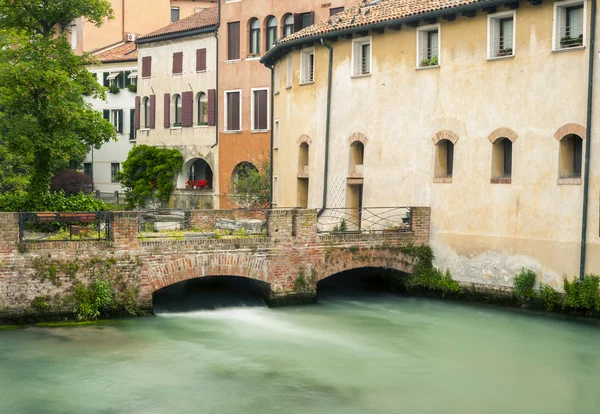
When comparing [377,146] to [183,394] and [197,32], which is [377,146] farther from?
[197,32]

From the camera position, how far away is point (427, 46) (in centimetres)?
2259

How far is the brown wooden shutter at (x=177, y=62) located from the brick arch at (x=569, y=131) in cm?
2387

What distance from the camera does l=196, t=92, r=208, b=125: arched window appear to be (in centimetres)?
3894

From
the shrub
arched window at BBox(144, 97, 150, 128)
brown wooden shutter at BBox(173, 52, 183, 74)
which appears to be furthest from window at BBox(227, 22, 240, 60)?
the shrub

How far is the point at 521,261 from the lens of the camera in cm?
2000

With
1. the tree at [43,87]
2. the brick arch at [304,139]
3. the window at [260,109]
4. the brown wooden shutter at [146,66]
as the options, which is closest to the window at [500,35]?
the brick arch at [304,139]

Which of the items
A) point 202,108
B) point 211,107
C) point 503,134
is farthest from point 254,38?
point 503,134

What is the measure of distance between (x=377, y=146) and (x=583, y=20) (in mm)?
6473

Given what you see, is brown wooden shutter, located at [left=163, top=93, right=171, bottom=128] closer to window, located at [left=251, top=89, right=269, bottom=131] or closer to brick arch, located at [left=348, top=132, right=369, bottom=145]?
window, located at [left=251, top=89, right=269, bottom=131]

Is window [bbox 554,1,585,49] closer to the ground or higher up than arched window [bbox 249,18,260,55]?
closer to the ground

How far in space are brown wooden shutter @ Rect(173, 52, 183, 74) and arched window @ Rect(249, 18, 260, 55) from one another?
527 centimetres

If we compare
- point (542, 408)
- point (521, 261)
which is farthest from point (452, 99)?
point (542, 408)

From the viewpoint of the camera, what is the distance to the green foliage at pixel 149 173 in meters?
40.4

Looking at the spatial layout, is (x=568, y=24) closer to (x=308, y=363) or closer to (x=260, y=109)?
(x=308, y=363)
